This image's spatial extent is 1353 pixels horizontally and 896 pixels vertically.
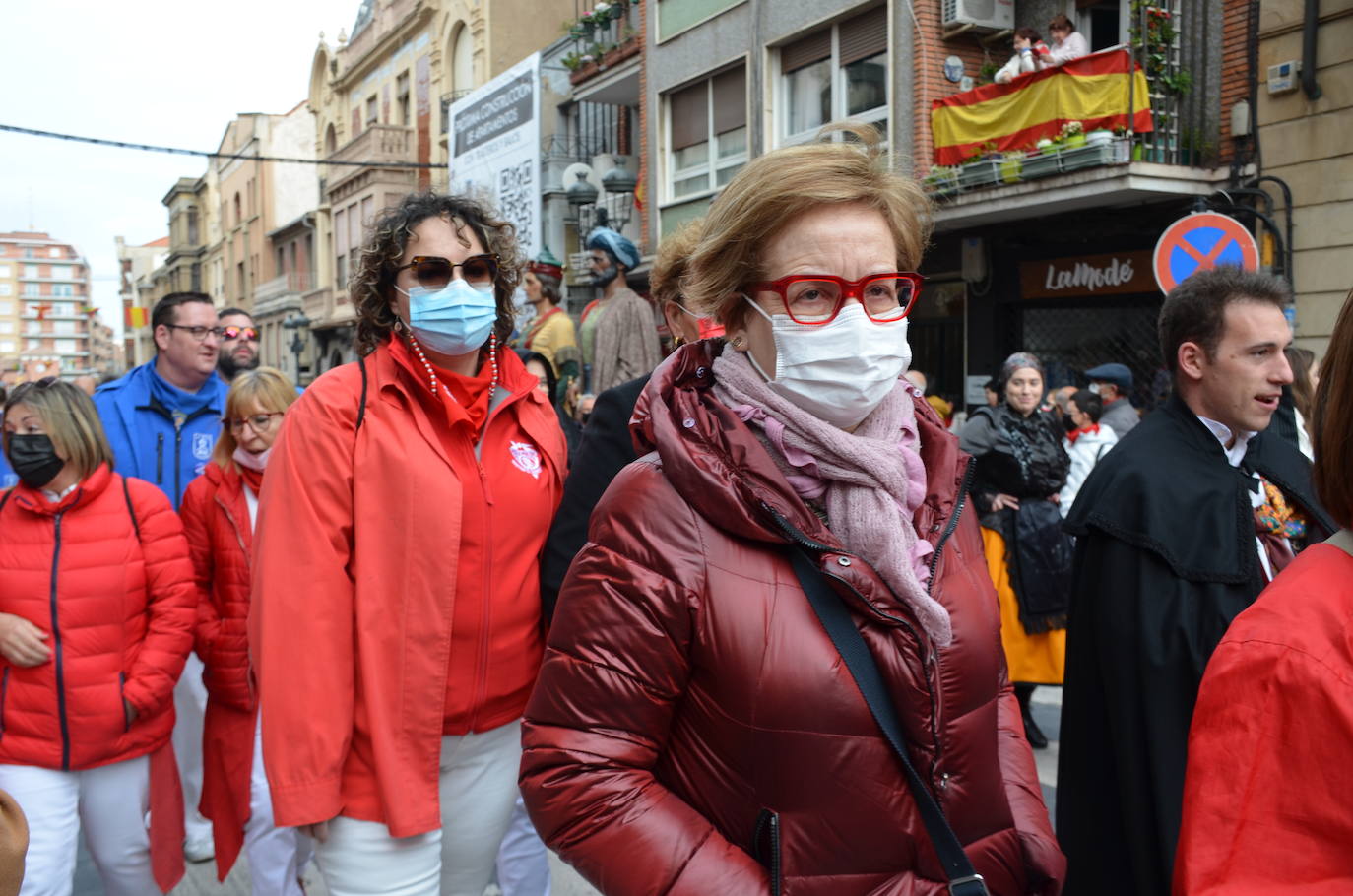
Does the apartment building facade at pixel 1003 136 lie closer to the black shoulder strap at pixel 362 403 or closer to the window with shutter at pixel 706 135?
the window with shutter at pixel 706 135

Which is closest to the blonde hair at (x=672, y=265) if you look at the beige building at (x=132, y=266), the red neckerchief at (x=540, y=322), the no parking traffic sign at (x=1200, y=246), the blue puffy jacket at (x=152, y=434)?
the blue puffy jacket at (x=152, y=434)

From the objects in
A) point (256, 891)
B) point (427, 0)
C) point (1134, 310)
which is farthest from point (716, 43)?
point (256, 891)

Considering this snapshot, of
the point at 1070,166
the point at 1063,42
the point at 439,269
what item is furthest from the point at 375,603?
the point at 1063,42

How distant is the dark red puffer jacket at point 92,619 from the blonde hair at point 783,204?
2575 mm

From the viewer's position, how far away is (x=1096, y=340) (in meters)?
14.0

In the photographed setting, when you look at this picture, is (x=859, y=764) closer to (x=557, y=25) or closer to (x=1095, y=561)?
(x=1095, y=561)

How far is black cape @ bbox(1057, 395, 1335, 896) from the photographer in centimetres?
293

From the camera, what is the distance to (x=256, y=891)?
4.07 m

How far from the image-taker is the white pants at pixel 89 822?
3.49 metres

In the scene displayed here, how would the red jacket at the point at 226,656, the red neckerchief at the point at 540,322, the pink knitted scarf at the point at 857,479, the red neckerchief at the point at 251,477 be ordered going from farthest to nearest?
the red neckerchief at the point at 540,322 → the red neckerchief at the point at 251,477 → the red jacket at the point at 226,656 → the pink knitted scarf at the point at 857,479

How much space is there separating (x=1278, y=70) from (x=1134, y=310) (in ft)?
9.80

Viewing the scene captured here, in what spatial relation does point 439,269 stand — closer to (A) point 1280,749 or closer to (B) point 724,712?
(B) point 724,712

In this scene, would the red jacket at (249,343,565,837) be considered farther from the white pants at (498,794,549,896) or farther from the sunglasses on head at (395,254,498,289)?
the white pants at (498,794,549,896)

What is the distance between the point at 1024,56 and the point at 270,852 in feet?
39.6
